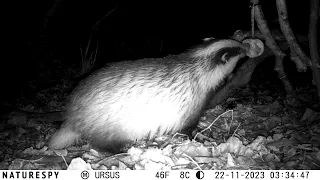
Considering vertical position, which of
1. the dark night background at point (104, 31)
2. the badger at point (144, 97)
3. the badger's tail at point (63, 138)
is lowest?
the badger's tail at point (63, 138)

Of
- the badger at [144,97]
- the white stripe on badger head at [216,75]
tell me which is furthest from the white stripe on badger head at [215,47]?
the white stripe on badger head at [216,75]

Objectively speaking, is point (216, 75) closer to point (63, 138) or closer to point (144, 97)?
point (144, 97)

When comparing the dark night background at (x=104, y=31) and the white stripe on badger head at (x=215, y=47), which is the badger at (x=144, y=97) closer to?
the white stripe on badger head at (x=215, y=47)

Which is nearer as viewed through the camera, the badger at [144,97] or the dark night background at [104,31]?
the badger at [144,97]

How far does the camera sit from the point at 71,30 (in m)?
9.48

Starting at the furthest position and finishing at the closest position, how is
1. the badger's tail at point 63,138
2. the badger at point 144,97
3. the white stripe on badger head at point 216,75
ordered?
the white stripe on badger head at point 216,75 → the badger's tail at point 63,138 → the badger at point 144,97

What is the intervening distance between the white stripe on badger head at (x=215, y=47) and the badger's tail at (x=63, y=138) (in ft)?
5.12

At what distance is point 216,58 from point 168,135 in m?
0.98

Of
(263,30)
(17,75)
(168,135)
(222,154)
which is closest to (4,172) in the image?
(168,135)

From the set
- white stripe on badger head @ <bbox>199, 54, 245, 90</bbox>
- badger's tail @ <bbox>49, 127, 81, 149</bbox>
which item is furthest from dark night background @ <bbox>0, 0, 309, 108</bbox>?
badger's tail @ <bbox>49, 127, 81, 149</bbox>

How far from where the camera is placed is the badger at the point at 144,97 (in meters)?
2.83

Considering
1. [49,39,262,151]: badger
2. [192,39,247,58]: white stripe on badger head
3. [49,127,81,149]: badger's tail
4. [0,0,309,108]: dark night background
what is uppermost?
[0,0,309,108]: dark night background

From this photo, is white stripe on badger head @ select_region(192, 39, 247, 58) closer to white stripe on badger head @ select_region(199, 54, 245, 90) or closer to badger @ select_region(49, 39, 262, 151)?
badger @ select_region(49, 39, 262, 151)

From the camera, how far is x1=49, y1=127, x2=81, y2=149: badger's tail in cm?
304
